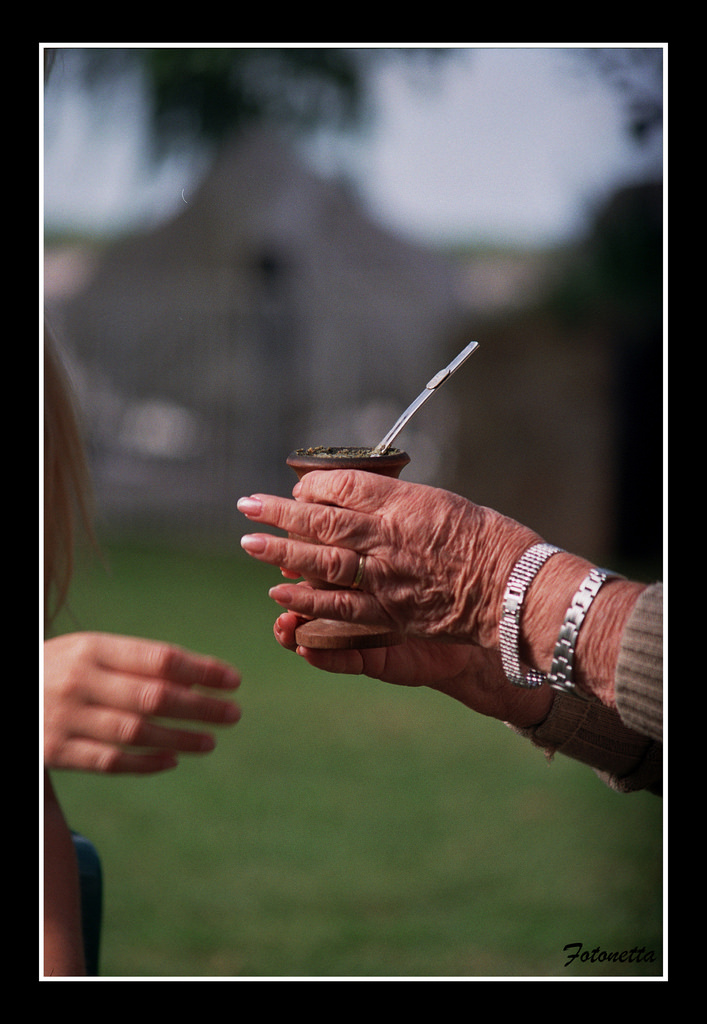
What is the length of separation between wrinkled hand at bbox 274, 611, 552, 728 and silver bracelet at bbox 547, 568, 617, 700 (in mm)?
306

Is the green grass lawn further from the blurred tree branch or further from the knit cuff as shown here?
the blurred tree branch

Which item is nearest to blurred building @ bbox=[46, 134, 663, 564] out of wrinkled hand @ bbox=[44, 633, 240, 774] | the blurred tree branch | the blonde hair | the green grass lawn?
the green grass lawn

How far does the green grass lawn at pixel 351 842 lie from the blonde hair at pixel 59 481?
739 millimetres

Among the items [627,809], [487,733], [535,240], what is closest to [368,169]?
[535,240]

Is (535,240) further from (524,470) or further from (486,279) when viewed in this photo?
(524,470)

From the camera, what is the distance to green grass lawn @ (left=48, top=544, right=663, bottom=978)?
11.1ft

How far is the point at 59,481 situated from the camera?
5.44ft

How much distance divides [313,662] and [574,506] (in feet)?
18.3

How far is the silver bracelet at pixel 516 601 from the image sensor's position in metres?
1.23

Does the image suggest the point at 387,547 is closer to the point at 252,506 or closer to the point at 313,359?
the point at 252,506

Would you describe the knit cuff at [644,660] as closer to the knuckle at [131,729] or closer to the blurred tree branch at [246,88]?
the knuckle at [131,729]

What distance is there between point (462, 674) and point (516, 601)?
14.0 inches

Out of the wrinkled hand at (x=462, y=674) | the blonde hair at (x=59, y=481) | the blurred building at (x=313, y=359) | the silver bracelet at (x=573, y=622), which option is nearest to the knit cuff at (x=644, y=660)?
the silver bracelet at (x=573, y=622)

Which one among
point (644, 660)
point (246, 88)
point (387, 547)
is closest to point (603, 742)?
point (644, 660)
